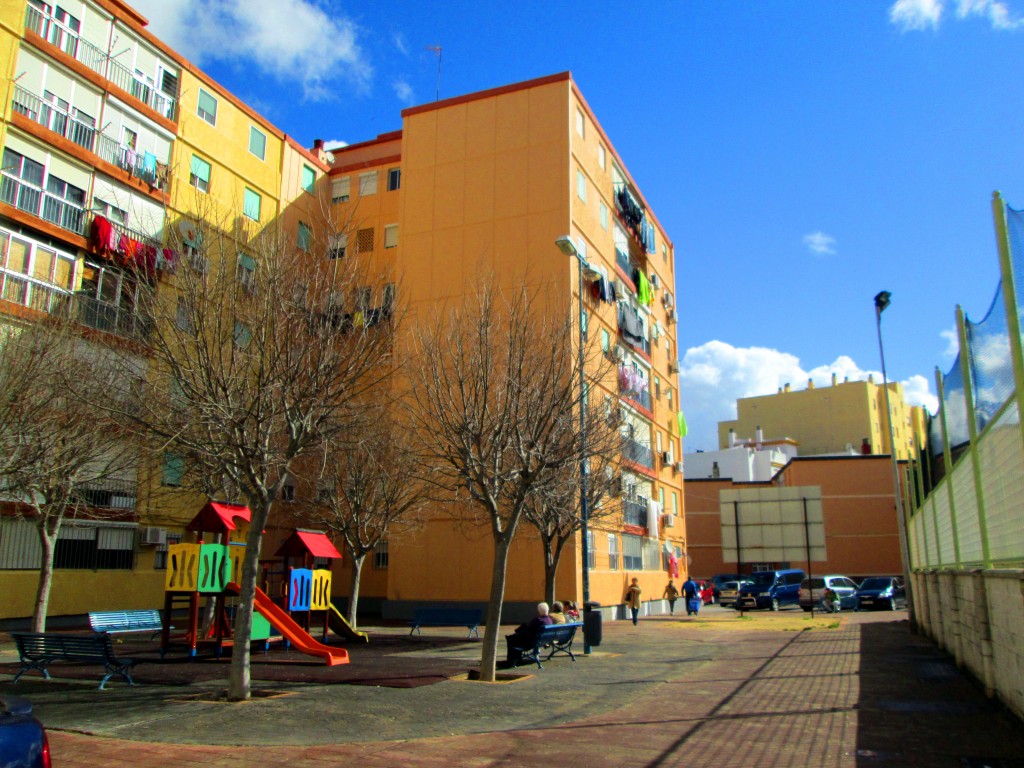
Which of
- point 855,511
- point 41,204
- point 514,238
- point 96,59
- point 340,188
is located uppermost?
point 340,188

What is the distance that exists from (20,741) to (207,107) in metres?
31.8

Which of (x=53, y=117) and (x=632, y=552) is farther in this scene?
(x=632, y=552)

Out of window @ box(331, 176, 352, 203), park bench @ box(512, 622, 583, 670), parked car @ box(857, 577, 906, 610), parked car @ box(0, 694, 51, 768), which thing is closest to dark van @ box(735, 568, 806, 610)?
parked car @ box(857, 577, 906, 610)

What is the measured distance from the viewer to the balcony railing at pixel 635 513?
109ft

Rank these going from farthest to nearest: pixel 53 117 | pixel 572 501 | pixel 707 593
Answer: pixel 707 593 → pixel 53 117 → pixel 572 501

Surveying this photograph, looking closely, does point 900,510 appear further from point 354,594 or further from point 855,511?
point 855,511

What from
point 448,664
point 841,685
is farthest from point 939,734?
point 448,664

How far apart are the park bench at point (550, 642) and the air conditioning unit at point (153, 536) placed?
1584cm

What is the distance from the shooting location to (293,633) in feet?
47.2

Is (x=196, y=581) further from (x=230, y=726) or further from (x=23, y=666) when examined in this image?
(x=230, y=726)

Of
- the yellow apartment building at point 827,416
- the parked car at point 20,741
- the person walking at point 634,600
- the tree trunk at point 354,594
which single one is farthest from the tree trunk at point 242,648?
the yellow apartment building at point 827,416

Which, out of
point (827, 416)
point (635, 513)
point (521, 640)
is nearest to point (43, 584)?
point (521, 640)

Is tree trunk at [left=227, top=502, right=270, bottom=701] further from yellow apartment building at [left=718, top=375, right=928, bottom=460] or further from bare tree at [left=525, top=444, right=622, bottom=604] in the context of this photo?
yellow apartment building at [left=718, top=375, right=928, bottom=460]

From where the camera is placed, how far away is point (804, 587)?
4866 centimetres
